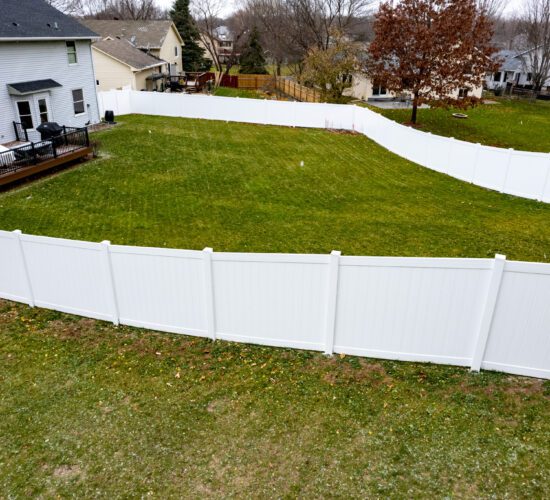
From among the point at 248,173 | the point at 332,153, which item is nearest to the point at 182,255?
the point at 248,173

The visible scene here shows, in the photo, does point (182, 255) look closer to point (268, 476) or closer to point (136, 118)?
point (268, 476)

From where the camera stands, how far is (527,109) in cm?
3819

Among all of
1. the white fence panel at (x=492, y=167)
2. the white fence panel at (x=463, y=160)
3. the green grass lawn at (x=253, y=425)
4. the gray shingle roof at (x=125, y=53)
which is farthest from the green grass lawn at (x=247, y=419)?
the gray shingle roof at (x=125, y=53)

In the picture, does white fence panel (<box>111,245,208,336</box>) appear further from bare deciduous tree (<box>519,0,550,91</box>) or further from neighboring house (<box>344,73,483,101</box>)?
bare deciduous tree (<box>519,0,550,91</box>)

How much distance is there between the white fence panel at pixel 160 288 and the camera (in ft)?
22.1

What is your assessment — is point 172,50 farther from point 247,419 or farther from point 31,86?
point 247,419

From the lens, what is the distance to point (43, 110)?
69.9ft

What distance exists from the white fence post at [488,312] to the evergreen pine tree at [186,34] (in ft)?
180

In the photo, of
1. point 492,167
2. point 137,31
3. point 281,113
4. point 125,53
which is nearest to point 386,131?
point 492,167

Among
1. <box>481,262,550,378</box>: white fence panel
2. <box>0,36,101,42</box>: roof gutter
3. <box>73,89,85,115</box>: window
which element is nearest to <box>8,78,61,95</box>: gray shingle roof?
<box>0,36,101,42</box>: roof gutter

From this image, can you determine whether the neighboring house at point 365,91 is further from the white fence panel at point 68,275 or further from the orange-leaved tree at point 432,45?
the white fence panel at point 68,275

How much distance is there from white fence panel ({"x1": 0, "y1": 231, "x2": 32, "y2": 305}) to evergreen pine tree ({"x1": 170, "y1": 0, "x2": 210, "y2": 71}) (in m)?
51.5

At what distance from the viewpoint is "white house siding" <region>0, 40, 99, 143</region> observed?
19.1 meters

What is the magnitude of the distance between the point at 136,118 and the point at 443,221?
21.5m
